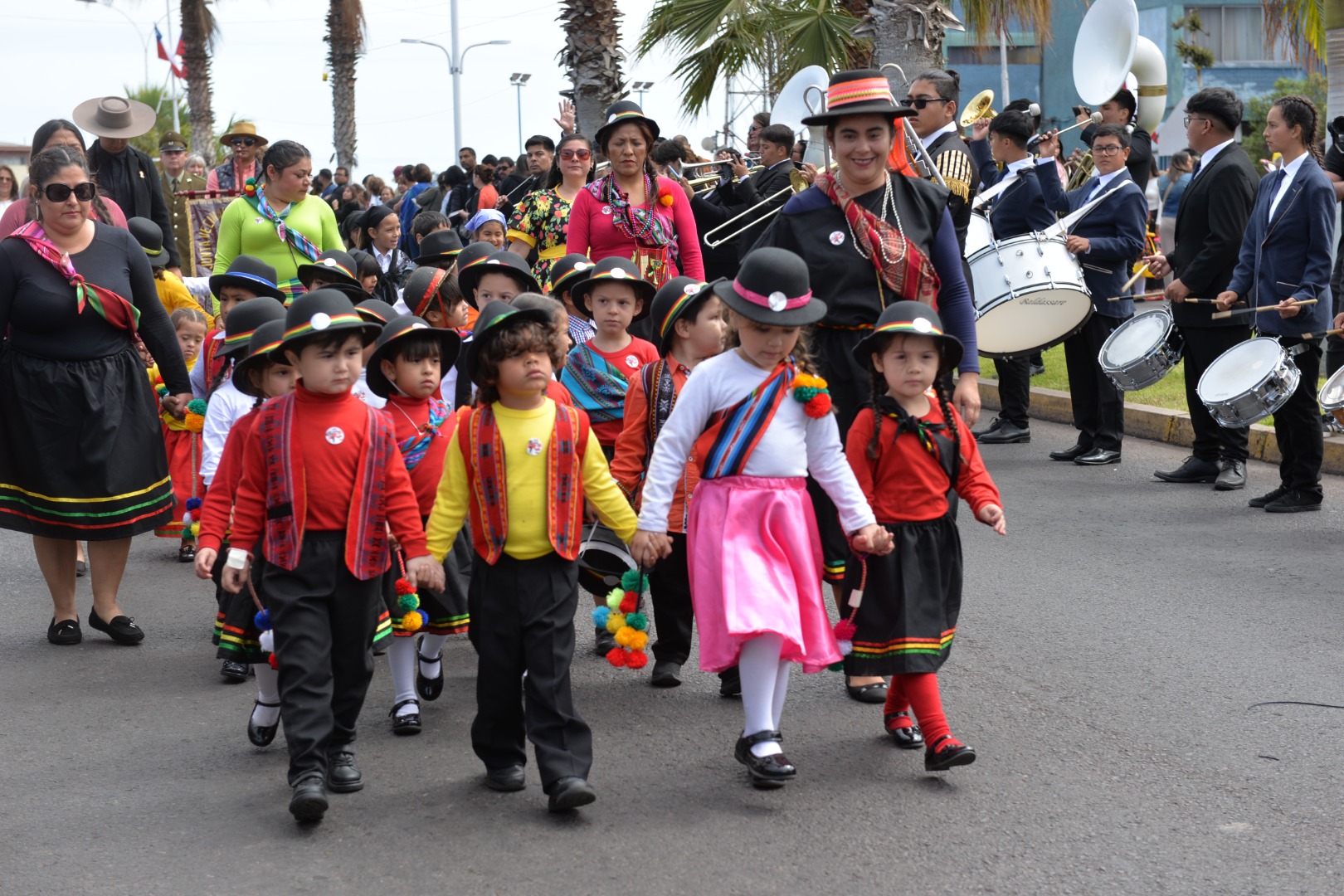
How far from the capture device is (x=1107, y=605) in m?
6.59

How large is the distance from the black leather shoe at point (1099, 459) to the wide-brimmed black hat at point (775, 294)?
6.06 m

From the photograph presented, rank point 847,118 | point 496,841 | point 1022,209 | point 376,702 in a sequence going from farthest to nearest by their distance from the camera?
point 1022,209
point 376,702
point 847,118
point 496,841

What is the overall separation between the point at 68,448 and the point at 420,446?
6.38 feet

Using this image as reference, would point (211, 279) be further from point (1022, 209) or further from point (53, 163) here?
point (1022, 209)

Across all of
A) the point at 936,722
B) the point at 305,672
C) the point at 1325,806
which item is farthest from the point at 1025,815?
the point at 305,672

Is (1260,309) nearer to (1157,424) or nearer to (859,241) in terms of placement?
(1157,424)

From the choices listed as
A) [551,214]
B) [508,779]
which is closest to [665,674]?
[508,779]

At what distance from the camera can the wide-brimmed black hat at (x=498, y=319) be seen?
446cm

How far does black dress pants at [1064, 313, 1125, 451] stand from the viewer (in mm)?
10156

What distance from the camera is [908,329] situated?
4.64m

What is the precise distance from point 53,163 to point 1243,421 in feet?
20.0

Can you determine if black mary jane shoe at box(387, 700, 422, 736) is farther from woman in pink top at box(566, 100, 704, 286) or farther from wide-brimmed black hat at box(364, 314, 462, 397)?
woman in pink top at box(566, 100, 704, 286)

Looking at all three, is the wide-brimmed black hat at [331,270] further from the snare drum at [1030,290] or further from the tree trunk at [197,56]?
the tree trunk at [197,56]

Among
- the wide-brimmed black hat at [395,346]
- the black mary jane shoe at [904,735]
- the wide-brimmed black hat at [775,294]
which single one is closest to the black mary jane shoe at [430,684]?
the wide-brimmed black hat at [395,346]
